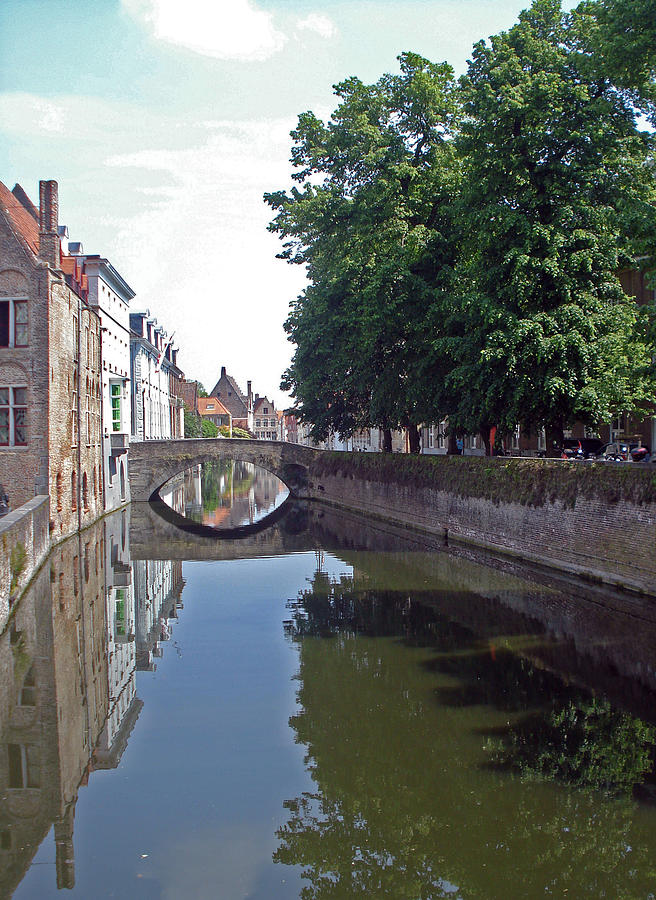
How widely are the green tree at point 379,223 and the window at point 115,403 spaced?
9472mm

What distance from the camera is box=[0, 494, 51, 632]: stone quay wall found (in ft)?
47.7

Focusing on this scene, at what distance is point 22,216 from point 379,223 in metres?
12.6

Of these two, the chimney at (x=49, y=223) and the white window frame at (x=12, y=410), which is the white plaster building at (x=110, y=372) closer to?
the chimney at (x=49, y=223)

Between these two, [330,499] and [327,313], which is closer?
[327,313]

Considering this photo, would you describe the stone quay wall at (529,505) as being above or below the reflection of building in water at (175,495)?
above

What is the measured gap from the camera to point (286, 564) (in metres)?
24.2

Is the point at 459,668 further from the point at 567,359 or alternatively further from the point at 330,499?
the point at 330,499

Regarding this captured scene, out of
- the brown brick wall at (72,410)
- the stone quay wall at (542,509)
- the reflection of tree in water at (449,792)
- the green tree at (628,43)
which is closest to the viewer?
the reflection of tree in water at (449,792)

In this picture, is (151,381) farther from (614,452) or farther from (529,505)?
A: (529,505)

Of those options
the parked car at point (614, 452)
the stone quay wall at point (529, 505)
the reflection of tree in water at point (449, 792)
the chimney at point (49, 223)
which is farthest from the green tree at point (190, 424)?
the reflection of tree in water at point (449, 792)

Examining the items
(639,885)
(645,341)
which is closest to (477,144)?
(645,341)

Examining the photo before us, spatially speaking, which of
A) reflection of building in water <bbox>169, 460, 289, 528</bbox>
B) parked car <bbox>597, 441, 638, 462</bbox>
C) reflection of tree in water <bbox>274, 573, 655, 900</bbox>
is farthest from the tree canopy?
reflection of building in water <bbox>169, 460, 289, 528</bbox>

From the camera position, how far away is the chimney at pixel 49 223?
26.0 m

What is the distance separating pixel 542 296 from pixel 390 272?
6.37m
